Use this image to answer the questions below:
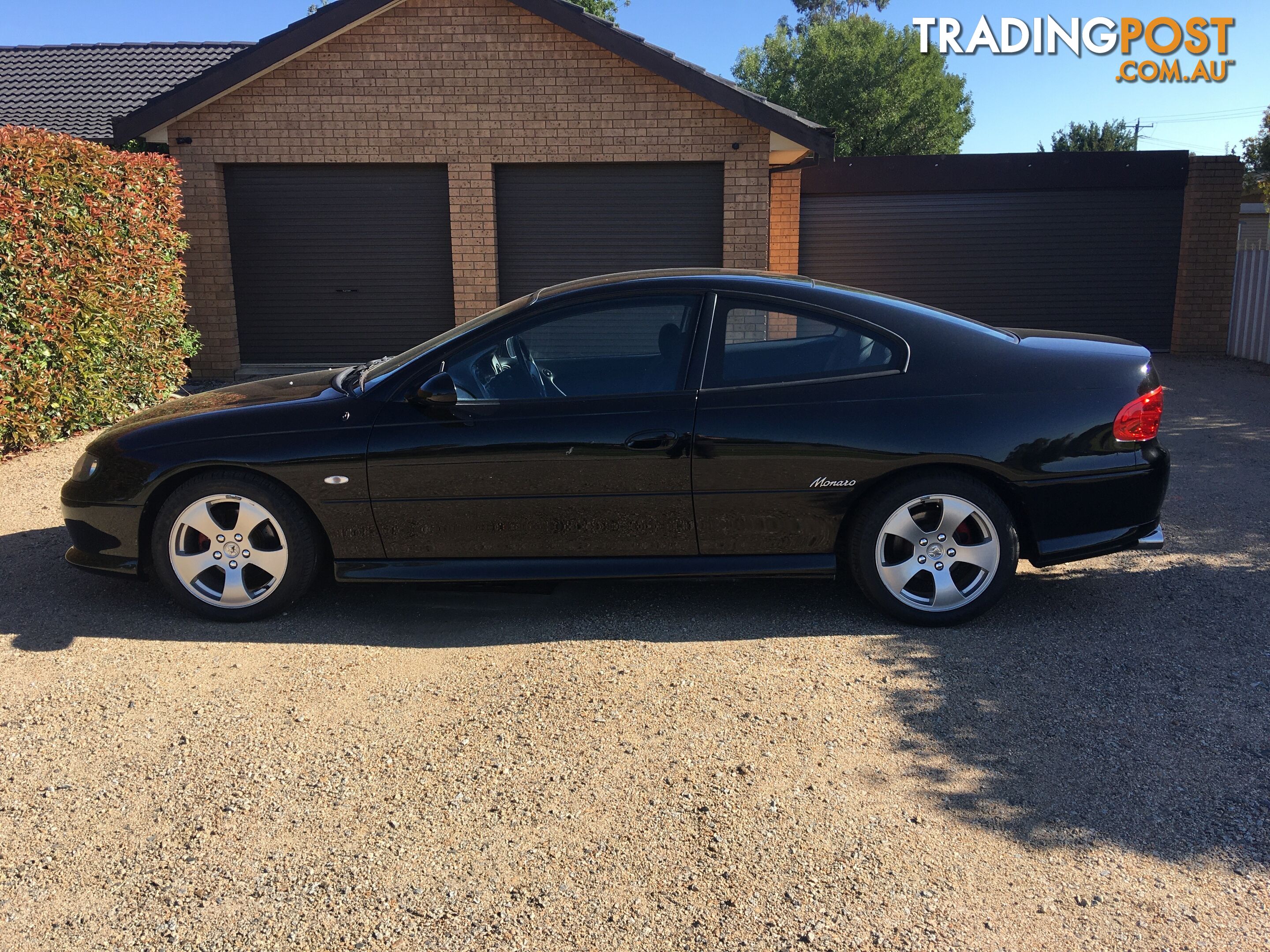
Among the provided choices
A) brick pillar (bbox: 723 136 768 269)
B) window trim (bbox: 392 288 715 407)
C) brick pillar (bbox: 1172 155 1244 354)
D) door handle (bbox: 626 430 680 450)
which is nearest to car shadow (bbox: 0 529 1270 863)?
door handle (bbox: 626 430 680 450)

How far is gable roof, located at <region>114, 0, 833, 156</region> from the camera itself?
12148 mm

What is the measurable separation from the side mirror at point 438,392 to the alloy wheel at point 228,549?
892 mm

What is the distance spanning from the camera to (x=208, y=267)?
13031mm

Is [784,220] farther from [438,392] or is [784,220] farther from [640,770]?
[640,770]

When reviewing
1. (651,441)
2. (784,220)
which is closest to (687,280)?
(651,441)

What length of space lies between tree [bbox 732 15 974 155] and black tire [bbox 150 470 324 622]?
148 ft

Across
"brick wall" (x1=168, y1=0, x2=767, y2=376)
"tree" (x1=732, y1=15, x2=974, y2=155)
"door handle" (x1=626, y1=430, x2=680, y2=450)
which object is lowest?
"door handle" (x1=626, y1=430, x2=680, y2=450)

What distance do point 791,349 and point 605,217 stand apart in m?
8.84

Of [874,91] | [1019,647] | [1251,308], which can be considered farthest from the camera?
[874,91]

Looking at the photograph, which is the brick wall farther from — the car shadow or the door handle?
the door handle

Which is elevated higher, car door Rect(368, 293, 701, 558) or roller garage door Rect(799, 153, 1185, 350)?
roller garage door Rect(799, 153, 1185, 350)

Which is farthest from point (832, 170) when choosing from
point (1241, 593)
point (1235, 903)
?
point (1235, 903)

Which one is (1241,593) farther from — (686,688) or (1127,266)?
(1127,266)

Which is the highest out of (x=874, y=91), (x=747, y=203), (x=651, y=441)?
(x=874, y=91)
